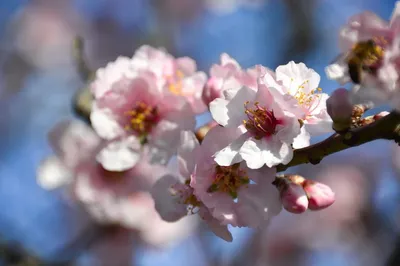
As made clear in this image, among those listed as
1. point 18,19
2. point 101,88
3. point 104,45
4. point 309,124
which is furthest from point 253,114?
point 18,19

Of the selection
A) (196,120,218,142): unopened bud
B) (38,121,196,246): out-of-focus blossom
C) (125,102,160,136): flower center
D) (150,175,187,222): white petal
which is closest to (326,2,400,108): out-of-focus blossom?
(196,120,218,142): unopened bud

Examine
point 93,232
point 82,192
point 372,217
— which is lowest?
point 372,217

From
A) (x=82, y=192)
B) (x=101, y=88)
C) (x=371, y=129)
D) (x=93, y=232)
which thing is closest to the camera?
(x=371, y=129)

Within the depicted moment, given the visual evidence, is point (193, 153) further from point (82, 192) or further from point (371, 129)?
point (82, 192)

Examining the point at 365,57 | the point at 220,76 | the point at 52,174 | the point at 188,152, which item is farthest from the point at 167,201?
the point at 52,174

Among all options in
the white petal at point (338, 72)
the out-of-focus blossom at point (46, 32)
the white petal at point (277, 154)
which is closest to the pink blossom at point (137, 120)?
the white petal at point (277, 154)

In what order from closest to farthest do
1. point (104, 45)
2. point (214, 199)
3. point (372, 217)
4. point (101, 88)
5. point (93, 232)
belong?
point (214, 199) → point (101, 88) → point (93, 232) → point (372, 217) → point (104, 45)
